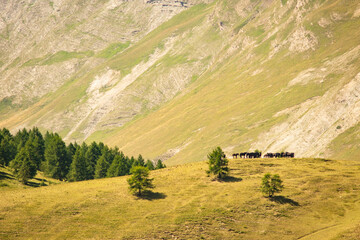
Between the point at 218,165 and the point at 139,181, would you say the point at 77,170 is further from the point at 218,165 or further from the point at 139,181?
the point at 218,165

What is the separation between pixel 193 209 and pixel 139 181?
46.0ft

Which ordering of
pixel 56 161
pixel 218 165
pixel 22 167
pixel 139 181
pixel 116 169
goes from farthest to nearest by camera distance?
pixel 56 161, pixel 116 169, pixel 22 167, pixel 218 165, pixel 139 181

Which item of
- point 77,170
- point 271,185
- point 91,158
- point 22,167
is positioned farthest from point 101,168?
point 271,185

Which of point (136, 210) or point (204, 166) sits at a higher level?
point (204, 166)

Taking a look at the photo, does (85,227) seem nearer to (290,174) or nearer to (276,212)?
(276,212)

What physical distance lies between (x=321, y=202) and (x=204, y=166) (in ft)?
108

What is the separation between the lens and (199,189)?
90.8 metres

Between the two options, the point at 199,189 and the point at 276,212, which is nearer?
the point at 276,212

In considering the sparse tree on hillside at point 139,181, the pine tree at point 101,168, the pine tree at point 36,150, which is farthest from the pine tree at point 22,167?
the sparse tree on hillside at point 139,181

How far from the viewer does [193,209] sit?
80.6 m

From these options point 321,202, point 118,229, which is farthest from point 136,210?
point 321,202

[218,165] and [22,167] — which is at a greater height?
[22,167]

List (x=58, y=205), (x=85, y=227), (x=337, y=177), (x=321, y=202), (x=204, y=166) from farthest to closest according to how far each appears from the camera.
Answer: (x=204, y=166) → (x=337, y=177) → (x=321, y=202) → (x=58, y=205) → (x=85, y=227)

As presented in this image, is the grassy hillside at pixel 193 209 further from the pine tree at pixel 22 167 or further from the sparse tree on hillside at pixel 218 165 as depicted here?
the pine tree at pixel 22 167
